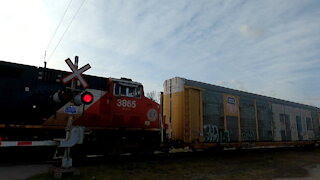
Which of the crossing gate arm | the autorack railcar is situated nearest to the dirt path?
the crossing gate arm

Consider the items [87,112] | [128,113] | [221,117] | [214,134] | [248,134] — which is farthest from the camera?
[248,134]

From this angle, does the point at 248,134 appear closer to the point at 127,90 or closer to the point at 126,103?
the point at 126,103

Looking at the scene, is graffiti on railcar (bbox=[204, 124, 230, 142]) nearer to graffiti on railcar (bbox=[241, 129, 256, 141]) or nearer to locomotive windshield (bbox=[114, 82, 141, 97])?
graffiti on railcar (bbox=[241, 129, 256, 141])

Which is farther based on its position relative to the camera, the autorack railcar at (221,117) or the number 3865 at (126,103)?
the autorack railcar at (221,117)

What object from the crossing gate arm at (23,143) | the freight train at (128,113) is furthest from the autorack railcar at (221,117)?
the crossing gate arm at (23,143)

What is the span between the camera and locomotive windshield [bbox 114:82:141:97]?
37.3 feet

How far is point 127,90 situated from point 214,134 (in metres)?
5.03

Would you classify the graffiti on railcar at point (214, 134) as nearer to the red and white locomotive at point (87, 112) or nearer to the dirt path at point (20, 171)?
the red and white locomotive at point (87, 112)

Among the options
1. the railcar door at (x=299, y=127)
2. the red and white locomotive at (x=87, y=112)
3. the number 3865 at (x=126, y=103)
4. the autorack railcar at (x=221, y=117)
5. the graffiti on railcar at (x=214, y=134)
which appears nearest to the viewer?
the red and white locomotive at (x=87, y=112)

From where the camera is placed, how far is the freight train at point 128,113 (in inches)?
386

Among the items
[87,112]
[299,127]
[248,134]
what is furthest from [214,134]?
[299,127]

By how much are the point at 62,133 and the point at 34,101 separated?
1696 mm

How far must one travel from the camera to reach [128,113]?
37.7 ft

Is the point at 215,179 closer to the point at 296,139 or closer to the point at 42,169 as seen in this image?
→ the point at 42,169
